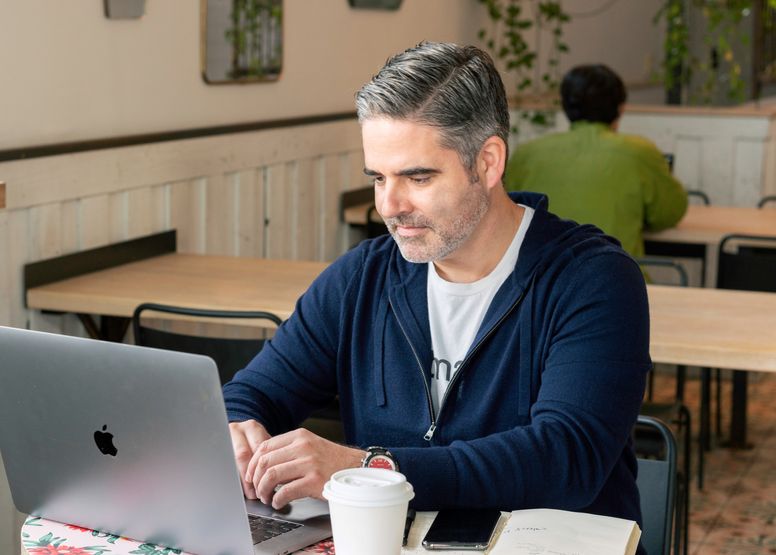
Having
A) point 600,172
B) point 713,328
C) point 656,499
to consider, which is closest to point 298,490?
point 656,499

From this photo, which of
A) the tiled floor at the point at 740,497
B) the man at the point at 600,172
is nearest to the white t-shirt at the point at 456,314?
the tiled floor at the point at 740,497

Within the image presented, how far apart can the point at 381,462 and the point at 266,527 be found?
0.17 meters

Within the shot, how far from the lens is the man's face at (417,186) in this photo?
1.79 m

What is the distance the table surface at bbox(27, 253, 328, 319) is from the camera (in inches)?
130

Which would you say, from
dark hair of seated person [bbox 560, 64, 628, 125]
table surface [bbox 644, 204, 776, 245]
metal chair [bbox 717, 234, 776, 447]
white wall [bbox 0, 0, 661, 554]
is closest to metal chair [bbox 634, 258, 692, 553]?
metal chair [bbox 717, 234, 776, 447]

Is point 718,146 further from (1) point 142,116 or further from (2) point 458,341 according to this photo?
(2) point 458,341

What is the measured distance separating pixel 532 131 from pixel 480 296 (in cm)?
453

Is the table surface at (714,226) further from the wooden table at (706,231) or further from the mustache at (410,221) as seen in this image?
the mustache at (410,221)

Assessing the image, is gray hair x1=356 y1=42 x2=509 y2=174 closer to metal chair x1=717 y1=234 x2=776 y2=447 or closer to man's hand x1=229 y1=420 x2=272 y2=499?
man's hand x1=229 y1=420 x2=272 y2=499

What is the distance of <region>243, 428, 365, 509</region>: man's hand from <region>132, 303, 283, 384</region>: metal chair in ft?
4.38

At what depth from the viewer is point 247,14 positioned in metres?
4.52

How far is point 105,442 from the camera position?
4.90 ft

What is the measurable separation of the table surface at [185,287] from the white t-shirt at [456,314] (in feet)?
4.22

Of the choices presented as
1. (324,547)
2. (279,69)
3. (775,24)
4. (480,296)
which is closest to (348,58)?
(279,69)
